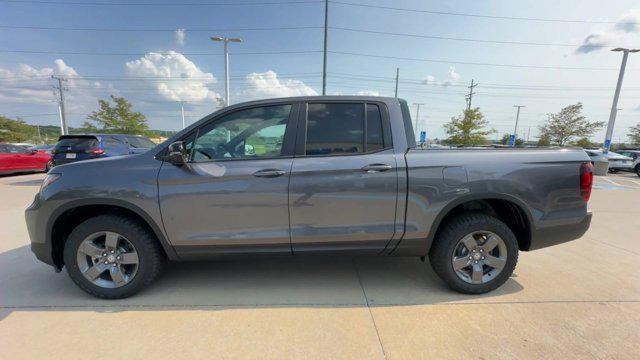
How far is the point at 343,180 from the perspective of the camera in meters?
2.70

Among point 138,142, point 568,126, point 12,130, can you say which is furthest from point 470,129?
point 12,130

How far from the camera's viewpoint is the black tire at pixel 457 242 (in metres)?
2.87

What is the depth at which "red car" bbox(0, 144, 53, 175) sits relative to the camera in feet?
38.4

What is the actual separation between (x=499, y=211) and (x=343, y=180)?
1.74m

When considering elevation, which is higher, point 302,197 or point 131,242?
point 302,197

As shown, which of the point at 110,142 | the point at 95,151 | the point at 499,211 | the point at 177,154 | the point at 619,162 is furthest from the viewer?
the point at 619,162

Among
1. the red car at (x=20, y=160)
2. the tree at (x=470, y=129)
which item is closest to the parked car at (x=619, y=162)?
the tree at (x=470, y=129)

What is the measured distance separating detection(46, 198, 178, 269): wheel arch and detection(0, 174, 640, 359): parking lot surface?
0.47 metres

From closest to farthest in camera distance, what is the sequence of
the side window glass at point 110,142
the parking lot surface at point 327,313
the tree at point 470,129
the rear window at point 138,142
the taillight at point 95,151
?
the parking lot surface at point 327,313 → the taillight at point 95,151 → the side window glass at point 110,142 → the rear window at point 138,142 → the tree at point 470,129

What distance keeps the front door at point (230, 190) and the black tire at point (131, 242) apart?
24 centimetres

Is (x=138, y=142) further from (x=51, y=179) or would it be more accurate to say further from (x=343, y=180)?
(x=343, y=180)

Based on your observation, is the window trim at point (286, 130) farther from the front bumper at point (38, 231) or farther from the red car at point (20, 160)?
the red car at point (20, 160)

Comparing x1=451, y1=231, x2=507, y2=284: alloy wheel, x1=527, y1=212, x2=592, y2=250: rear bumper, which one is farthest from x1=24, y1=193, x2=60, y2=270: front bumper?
x1=527, y1=212, x2=592, y2=250: rear bumper

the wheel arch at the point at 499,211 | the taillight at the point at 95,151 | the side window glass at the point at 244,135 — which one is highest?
the side window glass at the point at 244,135
